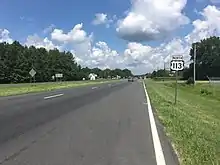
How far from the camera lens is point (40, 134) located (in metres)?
9.70

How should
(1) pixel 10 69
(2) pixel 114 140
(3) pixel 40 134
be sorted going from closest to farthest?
(2) pixel 114 140, (3) pixel 40 134, (1) pixel 10 69

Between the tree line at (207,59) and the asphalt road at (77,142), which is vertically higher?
the tree line at (207,59)

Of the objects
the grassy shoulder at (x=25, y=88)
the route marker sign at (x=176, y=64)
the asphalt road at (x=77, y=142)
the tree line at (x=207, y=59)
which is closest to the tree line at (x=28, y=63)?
Answer: the grassy shoulder at (x=25, y=88)

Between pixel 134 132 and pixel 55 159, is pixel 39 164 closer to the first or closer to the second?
pixel 55 159

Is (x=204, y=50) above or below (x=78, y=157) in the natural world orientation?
above

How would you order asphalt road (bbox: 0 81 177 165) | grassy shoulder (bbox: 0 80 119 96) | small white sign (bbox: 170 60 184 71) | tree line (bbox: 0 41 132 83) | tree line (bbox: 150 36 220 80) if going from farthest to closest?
tree line (bbox: 150 36 220 80) < tree line (bbox: 0 41 132 83) < grassy shoulder (bbox: 0 80 119 96) < small white sign (bbox: 170 60 184 71) < asphalt road (bbox: 0 81 177 165)

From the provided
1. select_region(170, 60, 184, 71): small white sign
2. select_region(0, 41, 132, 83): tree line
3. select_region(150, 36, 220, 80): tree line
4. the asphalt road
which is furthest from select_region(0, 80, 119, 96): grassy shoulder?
select_region(150, 36, 220, 80): tree line

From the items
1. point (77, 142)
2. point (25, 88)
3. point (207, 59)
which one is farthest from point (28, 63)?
point (77, 142)

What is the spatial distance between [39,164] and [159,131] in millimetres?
5215

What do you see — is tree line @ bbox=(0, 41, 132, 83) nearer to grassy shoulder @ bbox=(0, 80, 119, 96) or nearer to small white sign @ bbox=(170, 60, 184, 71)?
grassy shoulder @ bbox=(0, 80, 119, 96)

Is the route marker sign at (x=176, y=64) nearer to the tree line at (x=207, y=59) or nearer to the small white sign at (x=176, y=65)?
the small white sign at (x=176, y=65)

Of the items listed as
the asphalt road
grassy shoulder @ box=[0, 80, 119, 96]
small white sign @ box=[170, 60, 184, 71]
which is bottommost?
grassy shoulder @ box=[0, 80, 119, 96]

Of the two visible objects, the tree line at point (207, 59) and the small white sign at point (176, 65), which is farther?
the tree line at point (207, 59)

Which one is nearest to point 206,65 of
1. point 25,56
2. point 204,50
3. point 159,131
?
point 204,50
